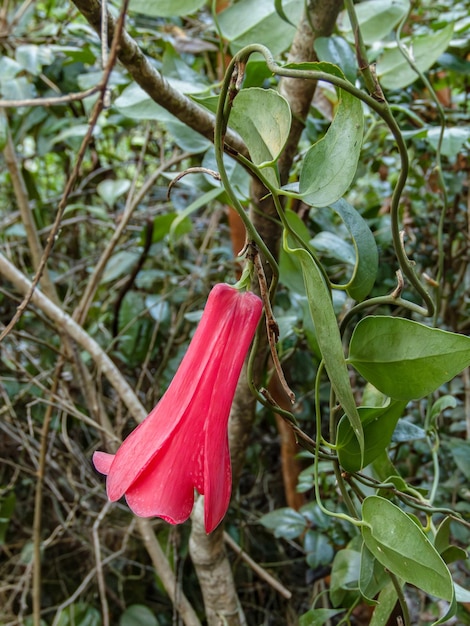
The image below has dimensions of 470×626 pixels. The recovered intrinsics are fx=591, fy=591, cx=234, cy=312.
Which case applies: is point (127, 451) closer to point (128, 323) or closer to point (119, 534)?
point (128, 323)

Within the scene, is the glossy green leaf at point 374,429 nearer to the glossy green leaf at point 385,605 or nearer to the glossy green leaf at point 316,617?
the glossy green leaf at point 385,605

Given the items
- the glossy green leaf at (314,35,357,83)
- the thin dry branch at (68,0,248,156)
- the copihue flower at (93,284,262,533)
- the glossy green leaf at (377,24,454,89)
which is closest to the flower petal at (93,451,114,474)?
the copihue flower at (93,284,262,533)

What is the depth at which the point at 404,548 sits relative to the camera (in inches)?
11.4

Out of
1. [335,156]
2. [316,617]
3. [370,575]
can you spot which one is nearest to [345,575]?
[316,617]

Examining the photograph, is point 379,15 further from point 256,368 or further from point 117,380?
point 117,380

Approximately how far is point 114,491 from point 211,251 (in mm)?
721

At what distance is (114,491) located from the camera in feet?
1.04

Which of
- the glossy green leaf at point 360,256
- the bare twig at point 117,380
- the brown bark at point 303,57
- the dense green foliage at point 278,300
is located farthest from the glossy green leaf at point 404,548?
the bare twig at point 117,380

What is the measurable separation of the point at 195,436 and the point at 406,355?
122mm

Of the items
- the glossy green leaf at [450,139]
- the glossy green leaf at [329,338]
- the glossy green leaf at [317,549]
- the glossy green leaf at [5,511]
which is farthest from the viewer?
the glossy green leaf at [5,511]

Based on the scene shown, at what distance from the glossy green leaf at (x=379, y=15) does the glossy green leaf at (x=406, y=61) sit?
0.10 feet

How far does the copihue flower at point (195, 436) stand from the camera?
12.3 inches

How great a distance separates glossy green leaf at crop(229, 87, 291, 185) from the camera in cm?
31

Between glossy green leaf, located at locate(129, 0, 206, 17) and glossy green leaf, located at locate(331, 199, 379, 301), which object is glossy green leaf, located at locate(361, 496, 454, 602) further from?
glossy green leaf, located at locate(129, 0, 206, 17)
